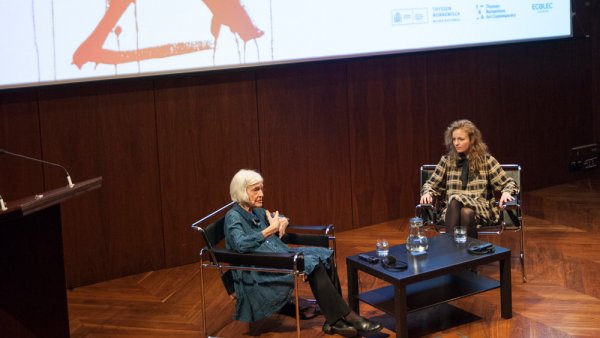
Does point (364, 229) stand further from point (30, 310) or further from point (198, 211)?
point (30, 310)

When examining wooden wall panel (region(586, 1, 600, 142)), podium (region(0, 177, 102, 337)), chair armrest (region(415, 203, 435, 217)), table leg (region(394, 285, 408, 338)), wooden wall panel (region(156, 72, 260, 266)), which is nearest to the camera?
podium (region(0, 177, 102, 337))

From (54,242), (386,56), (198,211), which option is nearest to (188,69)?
(198,211)

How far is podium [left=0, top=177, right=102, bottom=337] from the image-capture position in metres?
3.78

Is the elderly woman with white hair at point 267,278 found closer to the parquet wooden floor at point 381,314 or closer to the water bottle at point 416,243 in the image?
the parquet wooden floor at point 381,314

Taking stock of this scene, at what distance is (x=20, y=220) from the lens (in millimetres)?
3861

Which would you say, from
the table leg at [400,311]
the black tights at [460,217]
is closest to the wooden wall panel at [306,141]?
the black tights at [460,217]

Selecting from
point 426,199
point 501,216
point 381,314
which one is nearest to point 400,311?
point 381,314

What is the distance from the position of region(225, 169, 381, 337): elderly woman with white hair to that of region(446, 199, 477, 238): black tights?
109 cm

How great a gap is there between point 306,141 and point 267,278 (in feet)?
7.37

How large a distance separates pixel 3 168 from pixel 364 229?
3034 mm

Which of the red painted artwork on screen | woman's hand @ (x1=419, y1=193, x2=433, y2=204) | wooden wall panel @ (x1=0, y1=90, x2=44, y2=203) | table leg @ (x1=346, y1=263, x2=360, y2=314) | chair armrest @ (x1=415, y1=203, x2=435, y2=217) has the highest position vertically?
the red painted artwork on screen

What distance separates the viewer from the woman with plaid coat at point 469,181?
5754 millimetres

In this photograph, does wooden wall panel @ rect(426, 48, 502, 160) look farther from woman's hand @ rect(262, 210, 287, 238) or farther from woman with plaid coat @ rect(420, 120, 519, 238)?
woman's hand @ rect(262, 210, 287, 238)

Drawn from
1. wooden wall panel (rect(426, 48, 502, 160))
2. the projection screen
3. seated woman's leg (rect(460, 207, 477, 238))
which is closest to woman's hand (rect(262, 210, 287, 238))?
seated woman's leg (rect(460, 207, 477, 238))
